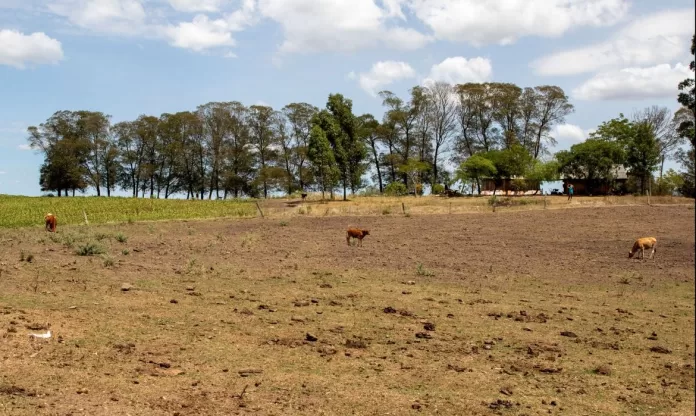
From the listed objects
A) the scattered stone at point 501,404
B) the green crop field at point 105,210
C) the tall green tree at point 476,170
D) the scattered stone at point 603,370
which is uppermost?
the tall green tree at point 476,170

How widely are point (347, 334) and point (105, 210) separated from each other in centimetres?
4769

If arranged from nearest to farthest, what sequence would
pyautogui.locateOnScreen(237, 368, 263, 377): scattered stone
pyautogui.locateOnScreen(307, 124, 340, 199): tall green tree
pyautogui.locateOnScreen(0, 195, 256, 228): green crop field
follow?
1. pyautogui.locateOnScreen(237, 368, 263, 377): scattered stone
2. pyautogui.locateOnScreen(0, 195, 256, 228): green crop field
3. pyautogui.locateOnScreen(307, 124, 340, 199): tall green tree

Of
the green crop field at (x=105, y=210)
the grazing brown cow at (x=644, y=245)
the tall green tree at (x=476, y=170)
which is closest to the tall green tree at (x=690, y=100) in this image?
the grazing brown cow at (x=644, y=245)

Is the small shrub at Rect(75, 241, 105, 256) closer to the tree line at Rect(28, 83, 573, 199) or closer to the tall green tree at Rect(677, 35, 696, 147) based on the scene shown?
the tall green tree at Rect(677, 35, 696, 147)

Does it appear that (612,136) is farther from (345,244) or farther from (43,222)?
(43,222)

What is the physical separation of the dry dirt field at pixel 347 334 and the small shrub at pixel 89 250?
0.60 metres

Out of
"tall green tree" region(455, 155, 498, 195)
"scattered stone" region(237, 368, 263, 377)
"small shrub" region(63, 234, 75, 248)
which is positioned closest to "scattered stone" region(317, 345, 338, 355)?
"scattered stone" region(237, 368, 263, 377)

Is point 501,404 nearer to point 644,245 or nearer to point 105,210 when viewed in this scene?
point 644,245

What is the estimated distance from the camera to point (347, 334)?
9.66 m

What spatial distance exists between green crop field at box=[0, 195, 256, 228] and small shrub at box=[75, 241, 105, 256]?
22.7m

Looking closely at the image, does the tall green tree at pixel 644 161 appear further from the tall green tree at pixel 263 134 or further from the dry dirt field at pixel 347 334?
the tall green tree at pixel 263 134

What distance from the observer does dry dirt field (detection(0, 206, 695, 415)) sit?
6.65m

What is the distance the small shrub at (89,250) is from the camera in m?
18.1

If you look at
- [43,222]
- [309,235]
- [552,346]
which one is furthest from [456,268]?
[43,222]
